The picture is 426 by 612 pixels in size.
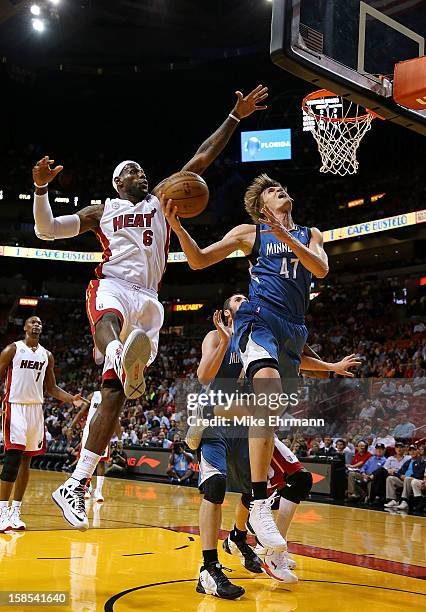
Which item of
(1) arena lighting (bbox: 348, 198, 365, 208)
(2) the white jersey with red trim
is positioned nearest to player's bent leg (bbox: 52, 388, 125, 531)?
(2) the white jersey with red trim

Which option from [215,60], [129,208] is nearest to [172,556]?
[129,208]

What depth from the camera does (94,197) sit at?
107ft

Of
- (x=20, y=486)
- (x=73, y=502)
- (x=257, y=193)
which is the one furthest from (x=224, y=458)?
(x=20, y=486)

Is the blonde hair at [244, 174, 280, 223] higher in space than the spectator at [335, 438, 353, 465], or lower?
higher

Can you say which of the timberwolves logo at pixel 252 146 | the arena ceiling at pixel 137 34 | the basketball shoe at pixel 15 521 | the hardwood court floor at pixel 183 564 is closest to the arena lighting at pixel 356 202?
the timberwolves logo at pixel 252 146

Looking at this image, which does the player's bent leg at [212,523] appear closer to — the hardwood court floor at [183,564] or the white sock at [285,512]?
the hardwood court floor at [183,564]

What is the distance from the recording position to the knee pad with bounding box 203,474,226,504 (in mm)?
4758

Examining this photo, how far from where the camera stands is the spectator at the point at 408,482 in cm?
1110

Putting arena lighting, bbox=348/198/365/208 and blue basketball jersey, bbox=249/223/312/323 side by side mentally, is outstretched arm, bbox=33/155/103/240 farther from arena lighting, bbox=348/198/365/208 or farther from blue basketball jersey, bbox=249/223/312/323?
arena lighting, bbox=348/198/365/208

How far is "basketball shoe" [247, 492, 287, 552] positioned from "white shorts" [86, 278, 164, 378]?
46.4 inches

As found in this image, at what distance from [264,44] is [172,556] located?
23.0m

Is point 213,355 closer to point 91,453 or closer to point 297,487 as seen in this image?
point 297,487

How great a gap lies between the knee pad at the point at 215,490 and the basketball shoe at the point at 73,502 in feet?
3.36

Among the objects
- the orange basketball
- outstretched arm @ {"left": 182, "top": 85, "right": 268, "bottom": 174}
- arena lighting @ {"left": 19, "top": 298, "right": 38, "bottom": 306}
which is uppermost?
arena lighting @ {"left": 19, "top": 298, "right": 38, "bottom": 306}
